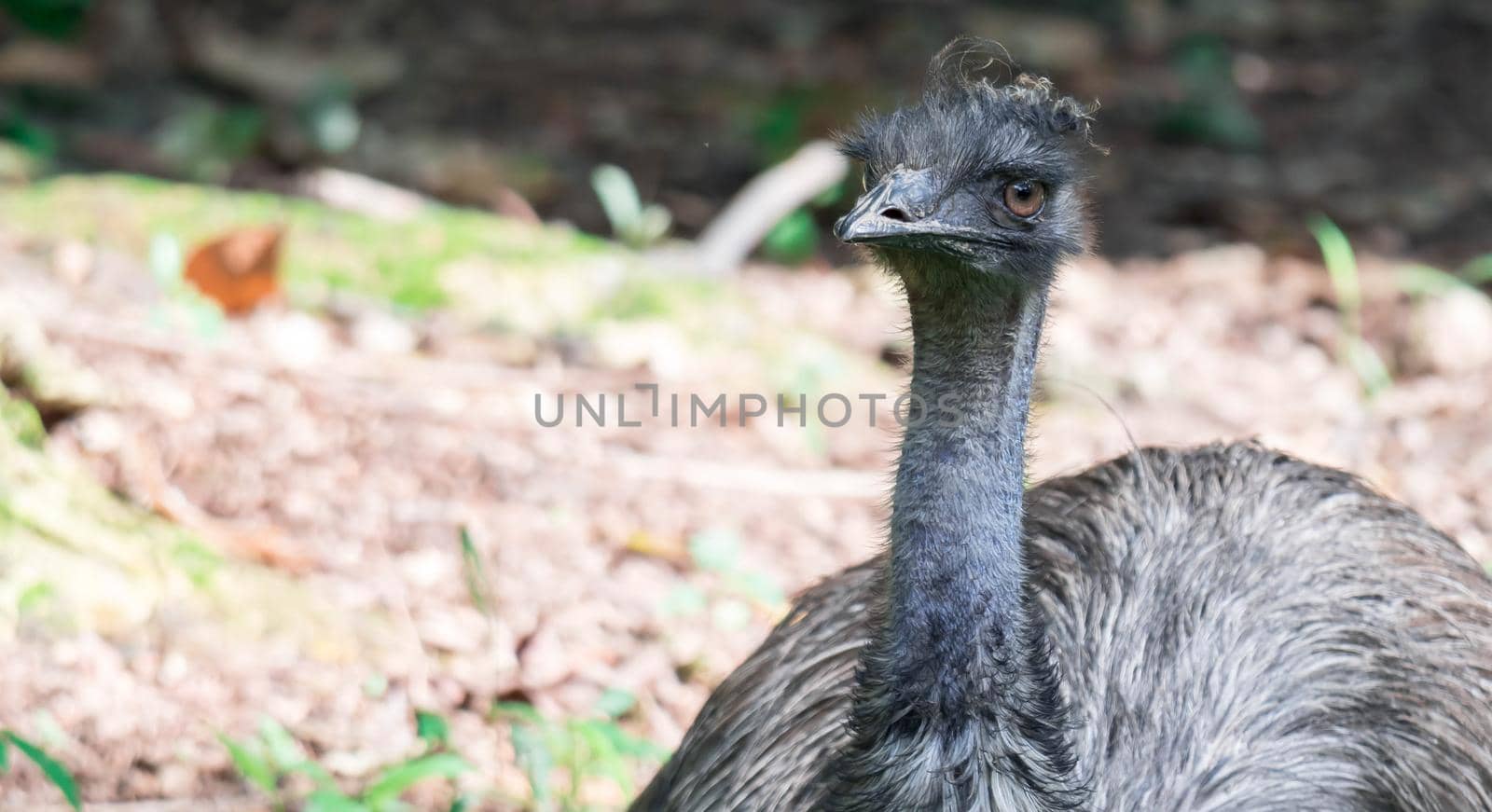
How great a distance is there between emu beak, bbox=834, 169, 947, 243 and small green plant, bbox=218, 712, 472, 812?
1.50 m

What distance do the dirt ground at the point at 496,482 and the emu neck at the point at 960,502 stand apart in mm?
456

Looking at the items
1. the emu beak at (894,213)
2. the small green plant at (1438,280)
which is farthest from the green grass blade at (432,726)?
the small green plant at (1438,280)

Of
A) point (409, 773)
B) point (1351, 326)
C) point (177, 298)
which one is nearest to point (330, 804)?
point (409, 773)

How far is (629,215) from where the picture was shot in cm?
617

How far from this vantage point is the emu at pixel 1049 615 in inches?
89.1

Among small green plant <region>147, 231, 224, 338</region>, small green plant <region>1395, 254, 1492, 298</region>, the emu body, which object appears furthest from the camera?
small green plant <region>1395, 254, 1492, 298</region>

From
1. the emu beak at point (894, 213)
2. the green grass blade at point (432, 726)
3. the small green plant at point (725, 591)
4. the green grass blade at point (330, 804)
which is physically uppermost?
the emu beak at point (894, 213)

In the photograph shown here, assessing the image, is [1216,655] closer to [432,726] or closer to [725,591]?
[432,726]

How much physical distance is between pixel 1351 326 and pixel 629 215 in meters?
2.48

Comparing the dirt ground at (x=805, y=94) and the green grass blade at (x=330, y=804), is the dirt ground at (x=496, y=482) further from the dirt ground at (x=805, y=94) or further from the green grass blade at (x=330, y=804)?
the dirt ground at (x=805, y=94)

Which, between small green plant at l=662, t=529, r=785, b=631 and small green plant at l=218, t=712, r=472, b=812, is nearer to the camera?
small green plant at l=218, t=712, r=472, b=812

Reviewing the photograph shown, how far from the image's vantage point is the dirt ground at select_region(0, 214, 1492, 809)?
11.8 feet

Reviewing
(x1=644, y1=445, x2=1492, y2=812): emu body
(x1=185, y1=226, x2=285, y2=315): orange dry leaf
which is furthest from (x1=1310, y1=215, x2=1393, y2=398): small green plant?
(x1=185, y1=226, x2=285, y2=315): orange dry leaf

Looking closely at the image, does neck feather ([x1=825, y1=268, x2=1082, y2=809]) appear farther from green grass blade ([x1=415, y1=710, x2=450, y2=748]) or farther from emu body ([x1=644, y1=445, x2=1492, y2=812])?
green grass blade ([x1=415, y1=710, x2=450, y2=748])
